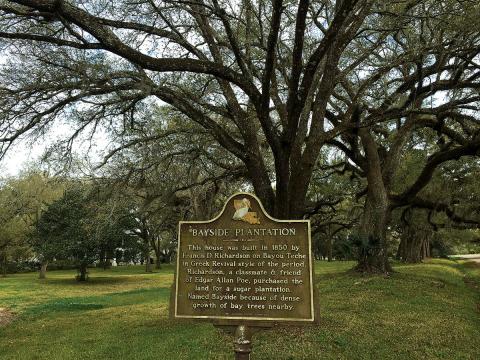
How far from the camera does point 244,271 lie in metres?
6.22

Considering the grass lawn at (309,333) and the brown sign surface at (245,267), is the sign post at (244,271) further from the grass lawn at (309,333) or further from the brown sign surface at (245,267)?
the grass lawn at (309,333)

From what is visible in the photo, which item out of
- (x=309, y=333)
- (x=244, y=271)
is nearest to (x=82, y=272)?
(x=309, y=333)

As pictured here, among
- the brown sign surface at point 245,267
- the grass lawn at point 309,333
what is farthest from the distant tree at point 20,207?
the brown sign surface at point 245,267

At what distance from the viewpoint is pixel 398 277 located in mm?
18750

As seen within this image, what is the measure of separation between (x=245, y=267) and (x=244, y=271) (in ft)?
0.17

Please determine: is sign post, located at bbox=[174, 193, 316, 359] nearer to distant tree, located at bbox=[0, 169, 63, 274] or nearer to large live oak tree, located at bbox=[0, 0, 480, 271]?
large live oak tree, located at bbox=[0, 0, 480, 271]

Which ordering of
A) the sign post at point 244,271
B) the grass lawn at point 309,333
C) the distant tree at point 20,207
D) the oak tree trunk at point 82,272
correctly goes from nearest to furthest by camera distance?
the sign post at point 244,271
the grass lawn at point 309,333
the oak tree trunk at point 82,272
the distant tree at point 20,207

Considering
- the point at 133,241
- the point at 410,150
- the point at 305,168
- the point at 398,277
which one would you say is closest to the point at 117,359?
the point at 305,168

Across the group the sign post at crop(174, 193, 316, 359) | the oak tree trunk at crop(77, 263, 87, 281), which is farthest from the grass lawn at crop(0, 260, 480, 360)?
the oak tree trunk at crop(77, 263, 87, 281)

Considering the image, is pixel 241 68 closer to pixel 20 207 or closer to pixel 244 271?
pixel 244 271

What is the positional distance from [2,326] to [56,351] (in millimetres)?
5125

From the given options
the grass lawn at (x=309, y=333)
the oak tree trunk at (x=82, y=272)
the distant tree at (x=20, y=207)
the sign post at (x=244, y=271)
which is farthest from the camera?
the distant tree at (x=20, y=207)

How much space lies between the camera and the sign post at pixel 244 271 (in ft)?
19.6

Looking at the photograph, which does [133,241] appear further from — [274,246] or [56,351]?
[274,246]
